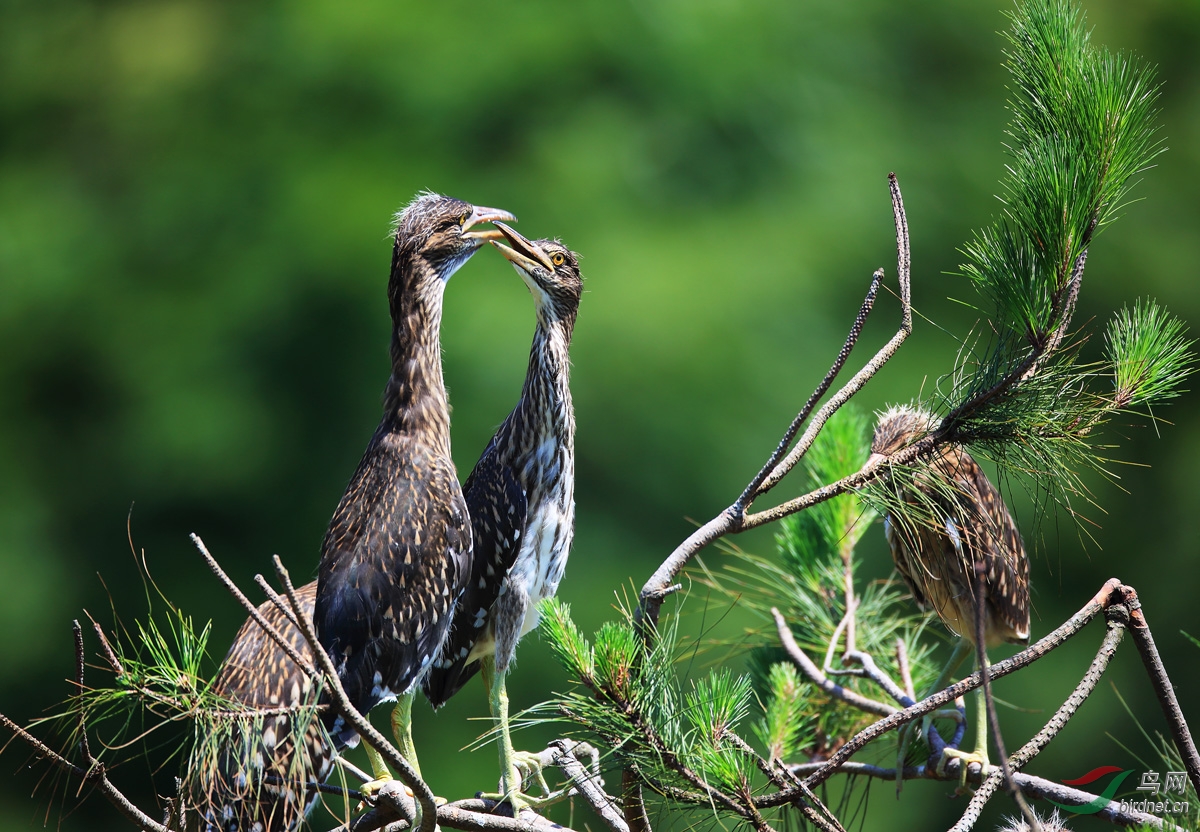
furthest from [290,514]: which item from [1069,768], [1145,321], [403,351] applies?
[1145,321]

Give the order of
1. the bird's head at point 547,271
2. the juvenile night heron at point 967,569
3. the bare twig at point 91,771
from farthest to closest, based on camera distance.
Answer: the bird's head at point 547,271, the juvenile night heron at point 967,569, the bare twig at point 91,771

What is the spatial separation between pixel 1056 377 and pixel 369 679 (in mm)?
1384

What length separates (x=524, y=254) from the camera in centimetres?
240

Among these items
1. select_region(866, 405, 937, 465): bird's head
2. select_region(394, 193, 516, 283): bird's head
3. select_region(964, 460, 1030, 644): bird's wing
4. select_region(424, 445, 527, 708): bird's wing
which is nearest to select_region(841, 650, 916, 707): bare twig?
select_region(964, 460, 1030, 644): bird's wing

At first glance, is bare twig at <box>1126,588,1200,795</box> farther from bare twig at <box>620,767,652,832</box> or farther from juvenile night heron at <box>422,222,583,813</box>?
juvenile night heron at <box>422,222,583,813</box>

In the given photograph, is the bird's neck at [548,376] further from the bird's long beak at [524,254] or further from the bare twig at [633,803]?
the bare twig at [633,803]

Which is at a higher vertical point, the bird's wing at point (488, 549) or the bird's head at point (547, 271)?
the bird's head at point (547, 271)

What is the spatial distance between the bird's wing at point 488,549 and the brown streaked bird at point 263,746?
1.16 ft

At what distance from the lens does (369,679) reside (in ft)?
6.69

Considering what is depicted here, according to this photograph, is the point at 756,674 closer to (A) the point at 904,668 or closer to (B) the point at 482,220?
(A) the point at 904,668

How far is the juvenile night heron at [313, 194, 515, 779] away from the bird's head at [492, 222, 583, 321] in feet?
0.50

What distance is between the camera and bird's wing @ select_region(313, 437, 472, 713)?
2.03 metres

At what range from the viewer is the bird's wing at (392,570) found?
2.03 metres

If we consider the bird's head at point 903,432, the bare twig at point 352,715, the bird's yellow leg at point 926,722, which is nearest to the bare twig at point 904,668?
the bird's yellow leg at point 926,722
